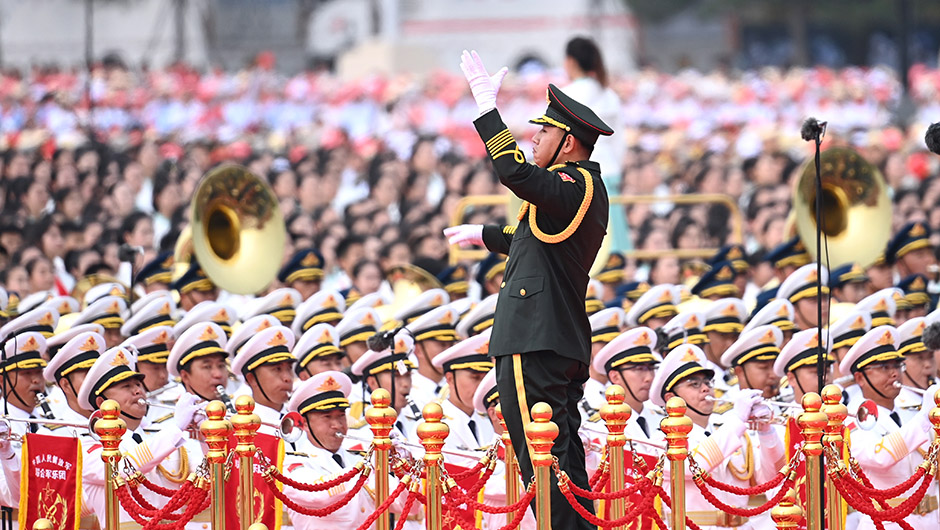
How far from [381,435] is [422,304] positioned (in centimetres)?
303

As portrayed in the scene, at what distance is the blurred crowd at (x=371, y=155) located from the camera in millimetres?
11688

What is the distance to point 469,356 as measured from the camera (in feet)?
24.9

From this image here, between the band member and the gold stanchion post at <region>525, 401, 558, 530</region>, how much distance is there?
2.24 metres

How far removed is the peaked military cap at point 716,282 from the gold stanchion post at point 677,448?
3.93 meters

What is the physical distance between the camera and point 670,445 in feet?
19.3

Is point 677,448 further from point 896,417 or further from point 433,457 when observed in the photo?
point 896,417

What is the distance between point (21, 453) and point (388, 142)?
13571 mm

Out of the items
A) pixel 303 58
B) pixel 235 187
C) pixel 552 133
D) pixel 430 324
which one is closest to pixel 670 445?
pixel 552 133

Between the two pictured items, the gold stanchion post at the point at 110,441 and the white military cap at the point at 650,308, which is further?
the white military cap at the point at 650,308

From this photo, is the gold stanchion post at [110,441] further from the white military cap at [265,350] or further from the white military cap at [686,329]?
the white military cap at [686,329]

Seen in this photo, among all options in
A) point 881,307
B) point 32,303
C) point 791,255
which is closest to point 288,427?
point 32,303

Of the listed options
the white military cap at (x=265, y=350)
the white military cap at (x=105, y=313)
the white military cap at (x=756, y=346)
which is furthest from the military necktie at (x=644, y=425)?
the white military cap at (x=105, y=313)

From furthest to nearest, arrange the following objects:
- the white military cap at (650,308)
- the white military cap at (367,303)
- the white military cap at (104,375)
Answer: the white military cap at (650,308), the white military cap at (367,303), the white military cap at (104,375)

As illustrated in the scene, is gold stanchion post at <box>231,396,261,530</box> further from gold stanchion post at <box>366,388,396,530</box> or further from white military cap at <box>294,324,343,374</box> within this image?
white military cap at <box>294,324,343,374</box>
